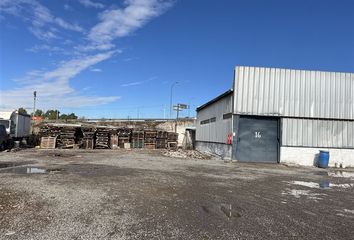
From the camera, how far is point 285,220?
7.47 metres

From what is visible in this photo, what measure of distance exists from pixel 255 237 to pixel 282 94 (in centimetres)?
1774

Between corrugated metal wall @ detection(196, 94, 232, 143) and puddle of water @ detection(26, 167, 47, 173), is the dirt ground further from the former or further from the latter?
corrugated metal wall @ detection(196, 94, 232, 143)

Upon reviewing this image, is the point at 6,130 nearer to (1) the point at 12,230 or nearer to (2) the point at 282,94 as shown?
(2) the point at 282,94

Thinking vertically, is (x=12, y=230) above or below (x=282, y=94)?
below

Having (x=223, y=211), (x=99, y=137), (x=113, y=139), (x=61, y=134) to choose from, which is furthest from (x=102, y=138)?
(x=223, y=211)

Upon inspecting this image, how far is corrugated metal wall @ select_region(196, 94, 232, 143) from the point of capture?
2383cm

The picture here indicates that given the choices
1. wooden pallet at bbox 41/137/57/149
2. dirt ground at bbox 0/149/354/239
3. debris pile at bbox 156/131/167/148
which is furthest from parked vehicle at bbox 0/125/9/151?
dirt ground at bbox 0/149/354/239

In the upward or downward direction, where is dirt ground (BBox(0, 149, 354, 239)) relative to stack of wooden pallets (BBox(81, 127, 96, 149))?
downward

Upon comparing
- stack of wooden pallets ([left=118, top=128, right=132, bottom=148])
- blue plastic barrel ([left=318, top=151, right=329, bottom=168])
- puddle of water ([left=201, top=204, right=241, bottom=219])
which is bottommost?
puddle of water ([left=201, top=204, right=241, bottom=219])

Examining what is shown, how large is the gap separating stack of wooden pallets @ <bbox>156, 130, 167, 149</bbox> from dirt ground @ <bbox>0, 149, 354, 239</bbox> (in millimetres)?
23238

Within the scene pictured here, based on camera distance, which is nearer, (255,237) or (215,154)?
(255,237)

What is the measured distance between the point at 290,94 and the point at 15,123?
22.7m

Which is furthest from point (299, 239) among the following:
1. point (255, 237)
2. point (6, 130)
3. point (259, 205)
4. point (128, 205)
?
point (6, 130)

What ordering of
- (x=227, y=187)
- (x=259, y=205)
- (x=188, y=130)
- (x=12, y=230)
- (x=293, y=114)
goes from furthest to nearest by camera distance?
Answer: 1. (x=188, y=130)
2. (x=293, y=114)
3. (x=227, y=187)
4. (x=259, y=205)
5. (x=12, y=230)
